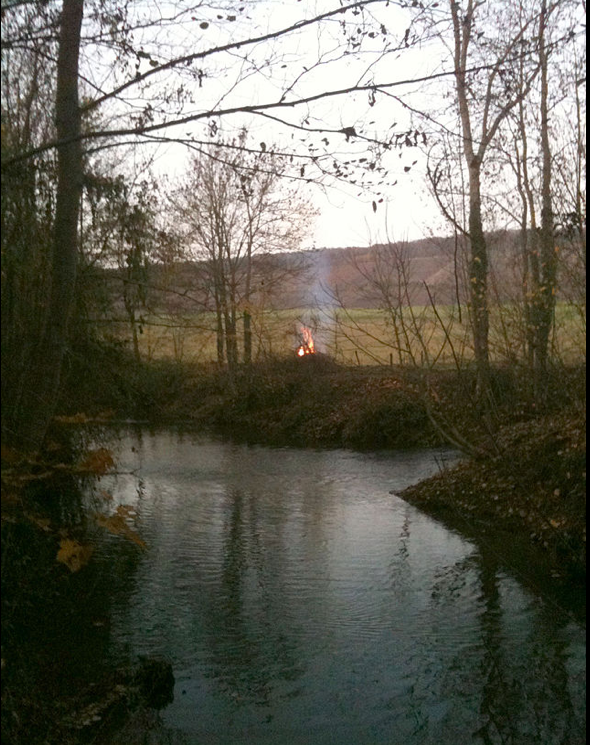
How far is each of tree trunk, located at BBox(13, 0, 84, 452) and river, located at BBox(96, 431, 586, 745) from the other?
3.11ft

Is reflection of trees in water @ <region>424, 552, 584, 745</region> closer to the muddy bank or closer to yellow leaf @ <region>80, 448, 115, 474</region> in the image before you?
the muddy bank

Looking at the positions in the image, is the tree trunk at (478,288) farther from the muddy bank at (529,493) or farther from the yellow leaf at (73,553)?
the yellow leaf at (73,553)

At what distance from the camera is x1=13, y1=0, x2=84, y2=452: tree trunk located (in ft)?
20.7

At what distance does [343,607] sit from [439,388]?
13.1 meters

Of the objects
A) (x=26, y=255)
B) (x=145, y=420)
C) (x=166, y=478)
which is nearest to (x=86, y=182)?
(x=26, y=255)

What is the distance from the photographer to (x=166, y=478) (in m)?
17.2

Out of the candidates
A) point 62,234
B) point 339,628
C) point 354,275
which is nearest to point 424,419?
point 354,275

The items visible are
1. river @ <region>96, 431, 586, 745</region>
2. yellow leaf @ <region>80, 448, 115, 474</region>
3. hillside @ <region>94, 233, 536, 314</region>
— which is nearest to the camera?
yellow leaf @ <region>80, 448, 115, 474</region>

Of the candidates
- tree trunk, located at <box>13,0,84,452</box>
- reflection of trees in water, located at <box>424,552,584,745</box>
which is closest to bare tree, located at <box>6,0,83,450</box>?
tree trunk, located at <box>13,0,84,452</box>

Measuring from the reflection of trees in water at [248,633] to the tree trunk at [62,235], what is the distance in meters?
2.78

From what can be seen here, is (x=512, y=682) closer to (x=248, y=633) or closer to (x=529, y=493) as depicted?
(x=248, y=633)

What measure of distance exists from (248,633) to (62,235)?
14.2 feet

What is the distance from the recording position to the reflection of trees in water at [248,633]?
7348 mm

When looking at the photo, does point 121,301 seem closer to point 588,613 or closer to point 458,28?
point 458,28
